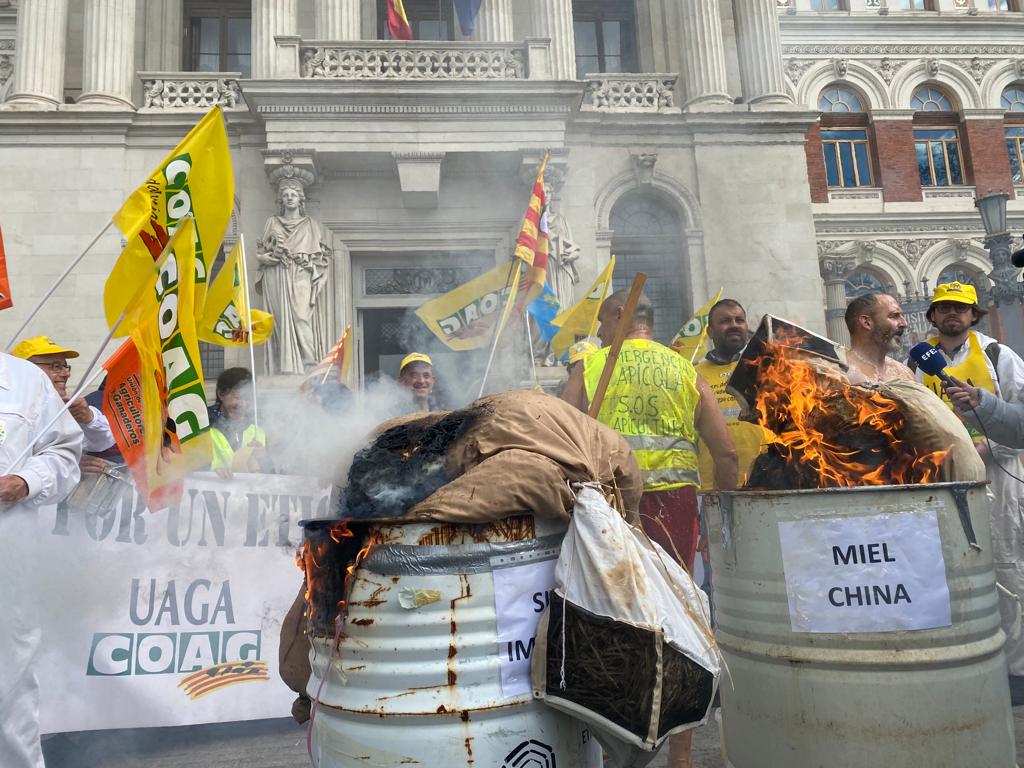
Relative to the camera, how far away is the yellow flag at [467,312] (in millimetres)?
6887

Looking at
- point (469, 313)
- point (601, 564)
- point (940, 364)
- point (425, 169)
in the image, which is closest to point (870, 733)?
point (601, 564)

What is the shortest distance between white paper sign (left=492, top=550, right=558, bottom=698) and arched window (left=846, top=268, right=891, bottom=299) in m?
22.7

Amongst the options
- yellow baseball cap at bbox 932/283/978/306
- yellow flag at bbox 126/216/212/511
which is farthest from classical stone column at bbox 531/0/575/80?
yellow flag at bbox 126/216/212/511

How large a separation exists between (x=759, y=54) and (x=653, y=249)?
3.78m

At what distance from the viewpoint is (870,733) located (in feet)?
6.95

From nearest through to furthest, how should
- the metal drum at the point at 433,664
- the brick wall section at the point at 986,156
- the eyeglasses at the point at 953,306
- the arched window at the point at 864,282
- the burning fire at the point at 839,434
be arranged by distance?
the metal drum at the point at 433,664 < the burning fire at the point at 839,434 < the eyeglasses at the point at 953,306 < the arched window at the point at 864,282 < the brick wall section at the point at 986,156

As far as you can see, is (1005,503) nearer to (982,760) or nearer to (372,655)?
(982,760)

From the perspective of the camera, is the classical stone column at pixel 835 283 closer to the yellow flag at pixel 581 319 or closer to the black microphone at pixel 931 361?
the yellow flag at pixel 581 319

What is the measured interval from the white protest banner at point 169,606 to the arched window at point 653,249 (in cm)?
896

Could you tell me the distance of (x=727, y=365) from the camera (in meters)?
Result: 4.43

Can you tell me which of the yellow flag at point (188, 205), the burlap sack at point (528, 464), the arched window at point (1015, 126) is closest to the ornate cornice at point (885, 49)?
the arched window at point (1015, 126)

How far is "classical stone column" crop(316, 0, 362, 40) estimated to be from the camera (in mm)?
10758

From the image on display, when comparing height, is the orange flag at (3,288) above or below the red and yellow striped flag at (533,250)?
below

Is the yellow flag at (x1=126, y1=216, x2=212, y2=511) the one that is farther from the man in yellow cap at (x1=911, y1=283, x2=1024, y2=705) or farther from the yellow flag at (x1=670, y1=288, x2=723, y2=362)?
the yellow flag at (x1=670, y1=288, x2=723, y2=362)
